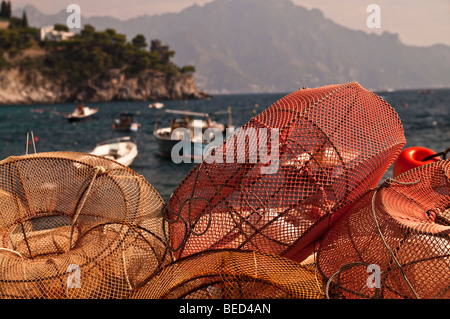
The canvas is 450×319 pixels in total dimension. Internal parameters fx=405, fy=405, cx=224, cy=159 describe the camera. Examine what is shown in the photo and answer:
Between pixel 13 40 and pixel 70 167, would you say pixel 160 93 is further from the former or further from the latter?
pixel 70 167

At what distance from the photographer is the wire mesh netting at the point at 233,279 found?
266 centimetres

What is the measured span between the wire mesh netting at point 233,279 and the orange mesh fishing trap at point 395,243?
23cm

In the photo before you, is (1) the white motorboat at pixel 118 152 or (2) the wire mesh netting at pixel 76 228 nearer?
(2) the wire mesh netting at pixel 76 228

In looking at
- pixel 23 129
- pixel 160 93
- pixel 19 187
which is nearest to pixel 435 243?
pixel 19 187

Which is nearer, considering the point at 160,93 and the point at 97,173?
the point at 97,173

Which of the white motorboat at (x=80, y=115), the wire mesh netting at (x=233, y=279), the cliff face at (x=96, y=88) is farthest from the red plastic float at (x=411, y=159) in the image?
the cliff face at (x=96, y=88)

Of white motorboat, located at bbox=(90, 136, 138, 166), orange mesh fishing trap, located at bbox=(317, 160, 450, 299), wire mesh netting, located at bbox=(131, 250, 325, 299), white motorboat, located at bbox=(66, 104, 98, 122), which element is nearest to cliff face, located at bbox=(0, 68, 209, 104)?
white motorboat, located at bbox=(66, 104, 98, 122)

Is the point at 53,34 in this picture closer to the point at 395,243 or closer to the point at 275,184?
the point at 275,184

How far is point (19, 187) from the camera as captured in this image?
4.53 meters

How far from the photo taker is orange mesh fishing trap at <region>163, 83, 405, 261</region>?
11.9 ft

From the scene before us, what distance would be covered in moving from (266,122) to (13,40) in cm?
12846

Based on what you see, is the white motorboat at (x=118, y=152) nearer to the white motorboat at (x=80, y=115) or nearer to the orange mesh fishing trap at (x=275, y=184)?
the orange mesh fishing trap at (x=275, y=184)

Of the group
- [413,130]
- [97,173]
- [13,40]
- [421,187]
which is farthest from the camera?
[13,40]

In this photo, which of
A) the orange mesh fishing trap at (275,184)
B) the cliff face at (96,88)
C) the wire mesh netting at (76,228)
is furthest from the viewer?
the cliff face at (96,88)
